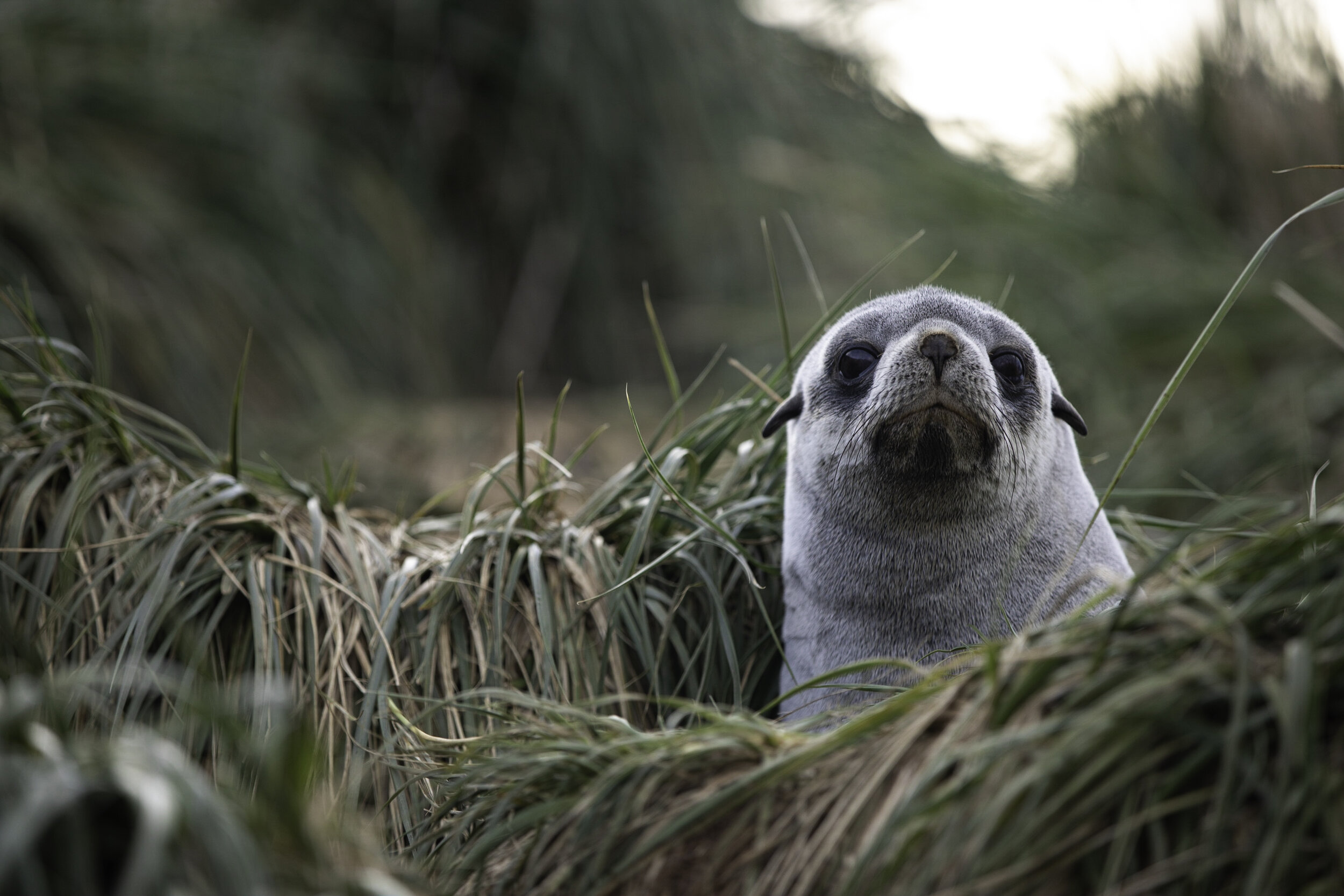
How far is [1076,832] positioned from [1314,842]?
0.29 metres

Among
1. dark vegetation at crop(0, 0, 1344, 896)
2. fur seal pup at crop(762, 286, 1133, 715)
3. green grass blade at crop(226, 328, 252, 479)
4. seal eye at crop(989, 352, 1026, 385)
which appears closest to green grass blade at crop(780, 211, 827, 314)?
dark vegetation at crop(0, 0, 1344, 896)

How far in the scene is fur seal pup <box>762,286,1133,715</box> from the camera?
251 centimetres

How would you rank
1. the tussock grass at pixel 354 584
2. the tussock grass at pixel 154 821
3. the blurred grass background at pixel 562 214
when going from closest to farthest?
the tussock grass at pixel 154 821 → the tussock grass at pixel 354 584 → the blurred grass background at pixel 562 214

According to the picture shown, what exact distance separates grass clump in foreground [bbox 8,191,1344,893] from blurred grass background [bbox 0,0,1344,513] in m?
0.66

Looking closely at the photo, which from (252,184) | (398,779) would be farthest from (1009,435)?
(252,184)

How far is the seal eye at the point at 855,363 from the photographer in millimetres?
2725

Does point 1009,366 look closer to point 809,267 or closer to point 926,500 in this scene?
point 926,500

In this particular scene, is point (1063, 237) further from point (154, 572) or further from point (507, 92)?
point (154, 572)

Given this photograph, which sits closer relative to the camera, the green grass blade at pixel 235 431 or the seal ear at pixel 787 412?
the green grass blade at pixel 235 431

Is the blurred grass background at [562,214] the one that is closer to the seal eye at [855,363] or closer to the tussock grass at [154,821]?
the seal eye at [855,363]

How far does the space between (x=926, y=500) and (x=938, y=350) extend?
353 millimetres

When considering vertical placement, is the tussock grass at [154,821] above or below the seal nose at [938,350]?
below

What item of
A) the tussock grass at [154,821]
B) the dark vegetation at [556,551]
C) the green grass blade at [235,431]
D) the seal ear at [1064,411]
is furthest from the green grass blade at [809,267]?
the tussock grass at [154,821]

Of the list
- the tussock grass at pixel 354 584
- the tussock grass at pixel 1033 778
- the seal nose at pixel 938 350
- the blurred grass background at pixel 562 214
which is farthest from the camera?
the blurred grass background at pixel 562 214
